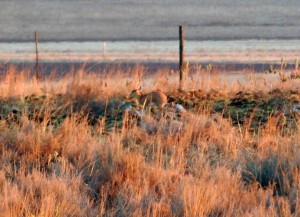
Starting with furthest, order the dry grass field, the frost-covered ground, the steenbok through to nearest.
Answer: the frost-covered ground, the steenbok, the dry grass field

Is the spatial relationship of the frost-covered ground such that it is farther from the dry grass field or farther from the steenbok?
the dry grass field

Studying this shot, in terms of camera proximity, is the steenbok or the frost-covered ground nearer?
the steenbok

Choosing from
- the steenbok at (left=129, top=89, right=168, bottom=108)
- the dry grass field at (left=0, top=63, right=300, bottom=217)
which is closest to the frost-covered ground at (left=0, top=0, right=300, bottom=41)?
the steenbok at (left=129, top=89, right=168, bottom=108)

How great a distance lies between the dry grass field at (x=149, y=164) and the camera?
24.1ft

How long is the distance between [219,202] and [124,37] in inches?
1815

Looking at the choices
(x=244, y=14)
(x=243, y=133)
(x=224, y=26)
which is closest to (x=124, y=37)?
(x=224, y=26)

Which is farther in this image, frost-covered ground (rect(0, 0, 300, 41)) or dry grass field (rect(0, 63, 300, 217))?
frost-covered ground (rect(0, 0, 300, 41))

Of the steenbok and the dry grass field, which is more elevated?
the steenbok

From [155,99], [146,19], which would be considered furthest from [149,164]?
[146,19]

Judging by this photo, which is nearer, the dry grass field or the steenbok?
the dry grass field

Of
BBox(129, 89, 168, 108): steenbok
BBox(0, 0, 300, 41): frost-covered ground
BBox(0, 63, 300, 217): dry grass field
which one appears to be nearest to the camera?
BBox(0, 63, 300, 217): dry grass field

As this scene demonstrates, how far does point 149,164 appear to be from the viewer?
28.3ft

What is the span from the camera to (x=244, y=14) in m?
63.6

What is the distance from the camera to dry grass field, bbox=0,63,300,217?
7.36 metres
